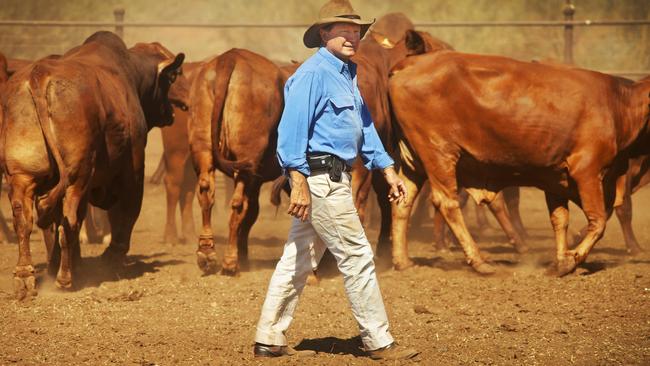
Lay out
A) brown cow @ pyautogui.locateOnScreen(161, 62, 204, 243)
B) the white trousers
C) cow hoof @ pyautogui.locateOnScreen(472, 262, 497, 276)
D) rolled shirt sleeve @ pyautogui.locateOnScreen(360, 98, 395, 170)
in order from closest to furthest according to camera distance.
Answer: the white trousers < rolled shirt sleeve @ pyautogui.locateOnScreen(360, 98, 395, 170) < cow hoof @ pyautogui.locateOnScreen(472, 262, 497, 276) < brown cow @ pyautogui.locateOnScreen(161, 62, 204, 243)

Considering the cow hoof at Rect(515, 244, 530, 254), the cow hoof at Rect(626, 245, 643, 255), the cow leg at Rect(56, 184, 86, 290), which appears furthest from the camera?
the cow hoof at Rect(515, 244, 530, 254)

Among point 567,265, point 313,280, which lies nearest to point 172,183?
point 313,280

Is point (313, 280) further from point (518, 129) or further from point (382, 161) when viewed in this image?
point (382, 161)

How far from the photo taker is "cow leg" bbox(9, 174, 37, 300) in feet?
24.1

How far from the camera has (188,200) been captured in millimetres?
11391

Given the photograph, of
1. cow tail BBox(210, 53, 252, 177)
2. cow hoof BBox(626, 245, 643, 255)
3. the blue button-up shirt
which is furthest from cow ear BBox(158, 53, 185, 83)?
cow hoof BBox(626, 245, 643, 255)

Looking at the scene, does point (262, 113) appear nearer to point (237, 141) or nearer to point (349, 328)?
point (237, 141)

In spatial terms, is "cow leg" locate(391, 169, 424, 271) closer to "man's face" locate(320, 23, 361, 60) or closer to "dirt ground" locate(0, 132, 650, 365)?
"dirt ground" locate(0, 132, 650, 365)

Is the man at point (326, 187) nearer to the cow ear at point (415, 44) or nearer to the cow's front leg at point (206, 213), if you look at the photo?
the cow's front leg at point (206, 213)

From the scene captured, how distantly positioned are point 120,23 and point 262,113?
7260mm

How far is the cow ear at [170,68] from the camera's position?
376 inches

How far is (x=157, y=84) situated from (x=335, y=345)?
14.5 ft

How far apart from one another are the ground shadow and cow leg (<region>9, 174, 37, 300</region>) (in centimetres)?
225

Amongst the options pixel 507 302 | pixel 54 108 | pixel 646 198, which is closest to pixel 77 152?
pixel 54 108
